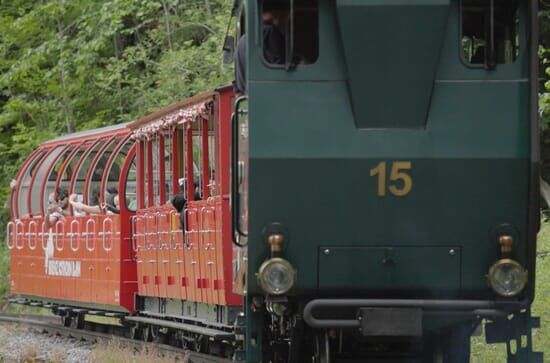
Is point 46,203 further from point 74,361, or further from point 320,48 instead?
point 320,48

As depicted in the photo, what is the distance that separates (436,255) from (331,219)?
77 cm

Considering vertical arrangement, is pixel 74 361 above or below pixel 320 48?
below

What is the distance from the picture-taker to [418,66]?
9.84 m

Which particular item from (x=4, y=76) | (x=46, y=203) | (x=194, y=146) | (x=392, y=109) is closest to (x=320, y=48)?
(x=392, y=109)

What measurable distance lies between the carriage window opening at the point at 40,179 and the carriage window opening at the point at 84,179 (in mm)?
937

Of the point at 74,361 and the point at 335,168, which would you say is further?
the point at 74,361

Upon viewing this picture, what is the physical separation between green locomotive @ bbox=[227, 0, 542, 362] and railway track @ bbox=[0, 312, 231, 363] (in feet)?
16.6

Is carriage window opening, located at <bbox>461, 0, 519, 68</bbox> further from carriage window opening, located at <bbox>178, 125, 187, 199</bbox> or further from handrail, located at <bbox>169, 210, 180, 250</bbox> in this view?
handrail, located at <bbox>169, 210, 180, 250</bbox>

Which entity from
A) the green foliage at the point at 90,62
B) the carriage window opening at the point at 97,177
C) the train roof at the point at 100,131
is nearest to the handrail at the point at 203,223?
the train roof at the point at 100,131

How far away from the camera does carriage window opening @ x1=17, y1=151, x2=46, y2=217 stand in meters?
23.6

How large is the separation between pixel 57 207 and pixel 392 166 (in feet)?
41.6

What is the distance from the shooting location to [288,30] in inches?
395

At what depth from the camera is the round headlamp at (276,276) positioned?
32.4ft

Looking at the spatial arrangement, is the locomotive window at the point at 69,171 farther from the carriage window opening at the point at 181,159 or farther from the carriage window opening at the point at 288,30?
the carriage window opening at the point at 288,30
